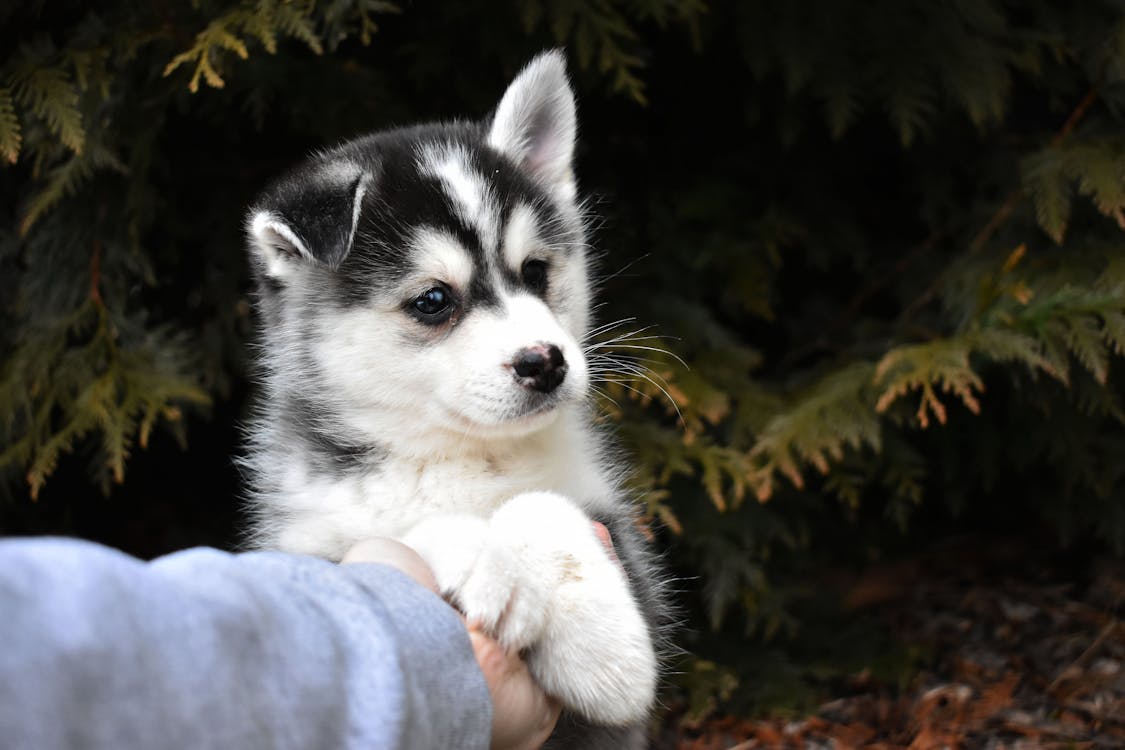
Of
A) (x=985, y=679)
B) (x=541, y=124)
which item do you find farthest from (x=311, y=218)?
(x=985, y=679)

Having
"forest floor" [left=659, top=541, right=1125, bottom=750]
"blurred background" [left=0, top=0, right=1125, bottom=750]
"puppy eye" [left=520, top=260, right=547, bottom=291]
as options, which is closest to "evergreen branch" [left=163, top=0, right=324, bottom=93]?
"blurred background" [left=0, top=0, right=1125, bottom=750]

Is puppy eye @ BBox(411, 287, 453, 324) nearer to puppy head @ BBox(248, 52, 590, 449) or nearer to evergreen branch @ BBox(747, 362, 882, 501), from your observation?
puppy head @ BBox(248, 52, 590, 449)

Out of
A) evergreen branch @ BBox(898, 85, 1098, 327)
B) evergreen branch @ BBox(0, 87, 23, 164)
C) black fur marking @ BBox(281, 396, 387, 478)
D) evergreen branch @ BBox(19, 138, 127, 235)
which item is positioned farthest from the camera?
evergreen branch @ BBox(898, 85, 1098, 327)

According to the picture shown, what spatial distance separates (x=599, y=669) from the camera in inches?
79.4

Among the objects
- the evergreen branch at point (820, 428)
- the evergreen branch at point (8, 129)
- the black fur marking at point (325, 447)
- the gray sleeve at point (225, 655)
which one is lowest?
the evergreen branch at point (820, 428)

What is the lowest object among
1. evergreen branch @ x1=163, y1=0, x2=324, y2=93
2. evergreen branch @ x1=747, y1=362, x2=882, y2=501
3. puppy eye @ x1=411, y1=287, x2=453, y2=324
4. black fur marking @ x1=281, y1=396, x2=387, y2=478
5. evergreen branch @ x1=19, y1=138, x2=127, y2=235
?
evergreen branch @ x1=747, y1=362, x2=882, y2=501

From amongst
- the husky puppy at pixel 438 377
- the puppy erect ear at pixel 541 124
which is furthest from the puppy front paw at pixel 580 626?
the puppy erect ear at pixel 541 124

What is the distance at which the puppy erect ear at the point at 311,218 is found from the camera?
2.47 m

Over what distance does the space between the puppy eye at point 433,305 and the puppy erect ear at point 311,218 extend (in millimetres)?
229

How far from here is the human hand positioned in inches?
77.0

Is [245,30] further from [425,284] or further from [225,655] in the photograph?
[225,655]

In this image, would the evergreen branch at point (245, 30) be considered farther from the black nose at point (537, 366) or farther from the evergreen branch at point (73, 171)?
the black nose at point (537, 366)

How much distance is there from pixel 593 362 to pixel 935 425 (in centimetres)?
206

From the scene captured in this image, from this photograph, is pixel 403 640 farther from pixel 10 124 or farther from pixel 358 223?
pixel 10 124
